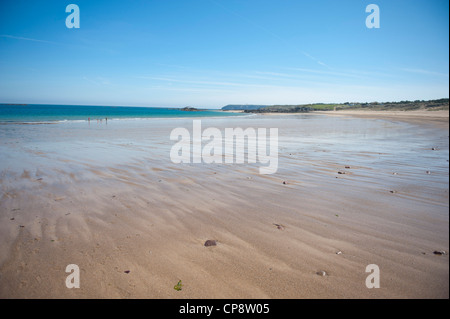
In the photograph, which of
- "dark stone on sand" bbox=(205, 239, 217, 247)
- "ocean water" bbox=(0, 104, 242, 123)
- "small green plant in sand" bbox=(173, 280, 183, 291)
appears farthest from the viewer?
"ocean water" bbox=(0, 104, 242, 123)

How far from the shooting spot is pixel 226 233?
3465 millimetres

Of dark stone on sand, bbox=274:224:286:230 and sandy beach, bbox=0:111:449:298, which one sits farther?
dark stone on sand, bbox=274:224:286:230

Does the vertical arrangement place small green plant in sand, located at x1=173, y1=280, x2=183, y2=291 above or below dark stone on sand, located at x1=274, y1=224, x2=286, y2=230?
below

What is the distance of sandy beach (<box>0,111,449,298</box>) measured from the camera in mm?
2436

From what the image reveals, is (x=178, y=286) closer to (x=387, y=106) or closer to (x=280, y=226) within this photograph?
(x=280, y=226)

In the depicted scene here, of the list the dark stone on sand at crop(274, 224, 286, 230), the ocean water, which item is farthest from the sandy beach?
the ocean water

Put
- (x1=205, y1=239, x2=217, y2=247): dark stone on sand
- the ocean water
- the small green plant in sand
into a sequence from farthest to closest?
the ocean water → (x1=205, y1=239, x2=217, y2=247): dark stone on sand → the small green plant in sand

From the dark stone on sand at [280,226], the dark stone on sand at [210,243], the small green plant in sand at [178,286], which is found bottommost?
the small green plant in sand at [178,286]

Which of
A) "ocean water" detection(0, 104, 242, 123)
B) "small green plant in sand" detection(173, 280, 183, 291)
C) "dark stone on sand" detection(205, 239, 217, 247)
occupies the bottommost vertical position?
"small green plant in sand" detection(173, 280, 183, 291)

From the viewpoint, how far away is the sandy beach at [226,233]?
244 centimetres

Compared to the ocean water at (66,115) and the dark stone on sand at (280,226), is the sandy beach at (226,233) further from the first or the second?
the ocean water at (66,115)

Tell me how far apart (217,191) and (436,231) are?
146 inches

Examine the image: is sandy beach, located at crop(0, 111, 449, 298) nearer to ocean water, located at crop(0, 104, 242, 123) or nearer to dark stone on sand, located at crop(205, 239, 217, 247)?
dark stone on sand, located at crop(205, 239, 217, 247)

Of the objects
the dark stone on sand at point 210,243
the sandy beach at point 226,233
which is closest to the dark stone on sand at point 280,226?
the sandy beach at point 226,233
